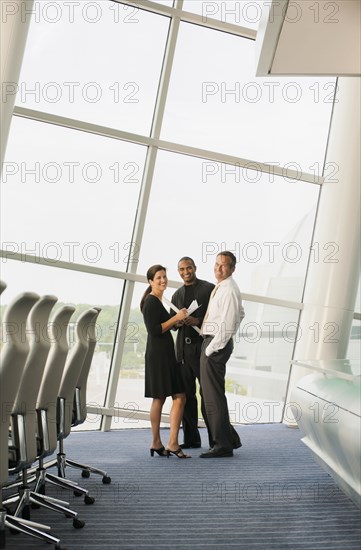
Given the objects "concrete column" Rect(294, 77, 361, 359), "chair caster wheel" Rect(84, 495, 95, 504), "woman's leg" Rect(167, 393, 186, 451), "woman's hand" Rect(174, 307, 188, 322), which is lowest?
"chair caster wheel" Rect(84, 495, 95, 504)

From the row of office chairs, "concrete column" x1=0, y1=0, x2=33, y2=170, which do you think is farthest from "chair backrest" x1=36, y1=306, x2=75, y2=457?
"concrete column" x1=0, y1=0, x2=33, y2=170

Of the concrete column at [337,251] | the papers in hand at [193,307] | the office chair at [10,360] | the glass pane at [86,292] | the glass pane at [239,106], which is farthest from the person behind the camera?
the concrete column at [337,251]

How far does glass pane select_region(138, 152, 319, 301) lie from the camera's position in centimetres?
850

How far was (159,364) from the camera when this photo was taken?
21.4 feet

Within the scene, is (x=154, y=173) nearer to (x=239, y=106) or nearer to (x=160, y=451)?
(x=239, y=106)

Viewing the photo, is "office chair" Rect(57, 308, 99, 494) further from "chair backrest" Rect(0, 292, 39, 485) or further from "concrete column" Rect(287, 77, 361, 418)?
"concrete column" Rect(287, 77, 361, 418)

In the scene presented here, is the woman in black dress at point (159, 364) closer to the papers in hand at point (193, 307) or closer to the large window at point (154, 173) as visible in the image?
the papers in hand at point (193, 307)

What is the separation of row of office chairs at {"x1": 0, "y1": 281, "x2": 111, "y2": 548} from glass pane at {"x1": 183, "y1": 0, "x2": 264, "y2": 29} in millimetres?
4738

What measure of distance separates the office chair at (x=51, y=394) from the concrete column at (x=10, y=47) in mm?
3087

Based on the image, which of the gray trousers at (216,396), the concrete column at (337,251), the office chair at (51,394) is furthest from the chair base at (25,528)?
the concrete column at (337,251)

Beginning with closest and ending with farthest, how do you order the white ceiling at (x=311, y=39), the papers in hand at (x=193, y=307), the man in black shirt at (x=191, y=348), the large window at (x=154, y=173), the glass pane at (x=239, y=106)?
the white ceiling at (x=311, y=39) → the papers in hand at (x=193, y=307) → the man in black shirt at (x=191, y=348) → the large window at (x=154, y=173) → the glass pane at (x=239, y=106)

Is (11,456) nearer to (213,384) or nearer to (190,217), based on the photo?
(213,384)

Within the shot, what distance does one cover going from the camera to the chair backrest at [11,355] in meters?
3.40

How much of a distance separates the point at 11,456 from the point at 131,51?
223 inches
